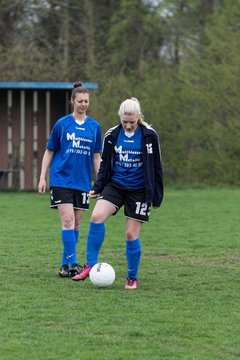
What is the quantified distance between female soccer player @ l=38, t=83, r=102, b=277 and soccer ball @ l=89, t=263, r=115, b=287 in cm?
82

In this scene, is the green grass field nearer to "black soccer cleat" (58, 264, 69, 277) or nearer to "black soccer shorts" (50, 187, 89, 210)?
"black soccer cleat" (58, 264, 69, 277)

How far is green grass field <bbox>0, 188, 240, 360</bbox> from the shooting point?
212 inches

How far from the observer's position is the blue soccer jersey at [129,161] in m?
7.62

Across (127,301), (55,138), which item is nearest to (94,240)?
(127,301)

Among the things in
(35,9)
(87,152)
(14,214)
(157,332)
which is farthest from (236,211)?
(35,9)

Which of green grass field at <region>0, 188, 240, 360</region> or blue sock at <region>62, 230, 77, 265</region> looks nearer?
green grass field at <region>0, 188, 240, 360</region>

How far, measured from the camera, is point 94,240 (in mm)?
7871

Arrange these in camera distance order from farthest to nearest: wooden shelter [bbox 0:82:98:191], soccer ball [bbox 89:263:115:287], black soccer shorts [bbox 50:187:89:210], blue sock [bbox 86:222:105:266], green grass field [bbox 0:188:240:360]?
wooden shelter [bbox 0:82:98:191] < black soccer shorts [bbox 50:187:89:210] < blue sock [bbox 86:222:105:266] < soccer ball [bbox 89:263:115:287] < green grass field [bbox 0:188:240:360]

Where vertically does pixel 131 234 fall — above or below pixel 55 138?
below

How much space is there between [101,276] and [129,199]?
748mm

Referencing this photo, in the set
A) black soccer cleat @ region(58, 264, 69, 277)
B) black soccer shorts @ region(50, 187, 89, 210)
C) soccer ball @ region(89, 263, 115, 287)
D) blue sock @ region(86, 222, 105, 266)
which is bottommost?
black soccer cleat @ region(58, 264, 69, 277)

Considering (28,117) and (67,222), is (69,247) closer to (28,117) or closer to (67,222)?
(67,222)

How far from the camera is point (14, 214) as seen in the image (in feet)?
50.2

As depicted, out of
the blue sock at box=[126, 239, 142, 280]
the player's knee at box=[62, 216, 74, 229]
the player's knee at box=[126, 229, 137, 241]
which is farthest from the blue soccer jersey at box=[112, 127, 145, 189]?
the player's knee at box=[62, 216, 74, 229]
